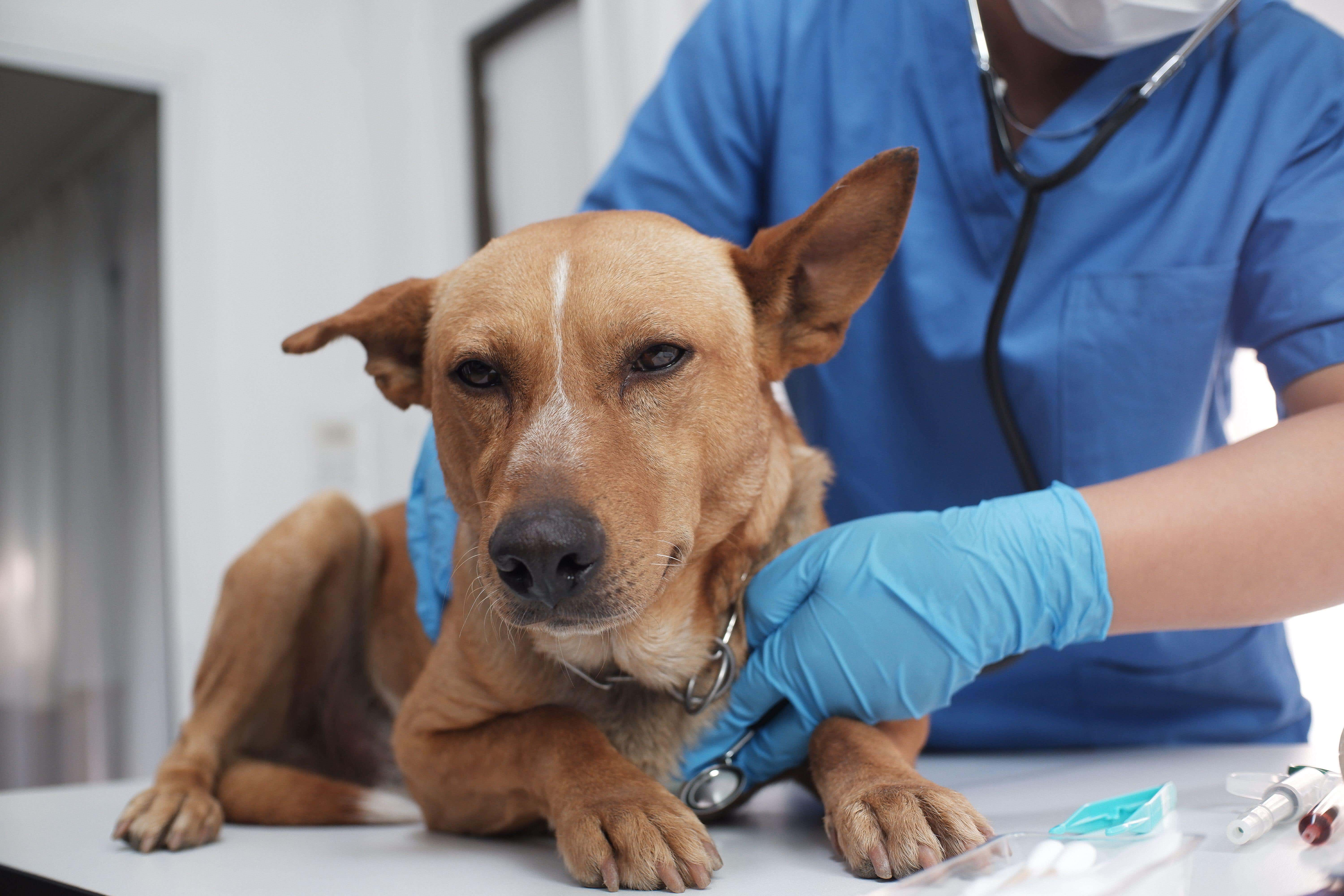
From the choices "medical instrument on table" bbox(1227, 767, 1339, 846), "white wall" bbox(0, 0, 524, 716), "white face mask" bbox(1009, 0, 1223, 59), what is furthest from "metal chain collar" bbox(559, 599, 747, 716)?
"white wall" bbox(0, 0, 524, 716)

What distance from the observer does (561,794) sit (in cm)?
89

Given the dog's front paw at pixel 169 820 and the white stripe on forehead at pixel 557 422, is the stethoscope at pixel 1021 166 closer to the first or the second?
the white stripe on forehead at pixel 557 422

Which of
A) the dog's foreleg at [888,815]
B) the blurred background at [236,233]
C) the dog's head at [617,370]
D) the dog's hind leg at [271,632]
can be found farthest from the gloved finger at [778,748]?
the blurred background at [236,233]

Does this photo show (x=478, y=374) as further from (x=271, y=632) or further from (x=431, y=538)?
(x=271, y=632)

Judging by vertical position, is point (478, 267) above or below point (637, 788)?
above

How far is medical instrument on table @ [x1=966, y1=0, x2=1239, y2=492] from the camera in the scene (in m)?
1.28

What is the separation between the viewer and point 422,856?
95cm

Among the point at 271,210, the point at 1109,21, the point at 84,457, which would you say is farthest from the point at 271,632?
the point at 84,457

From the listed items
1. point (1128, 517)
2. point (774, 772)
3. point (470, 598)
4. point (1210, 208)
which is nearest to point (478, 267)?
point (470, 598)

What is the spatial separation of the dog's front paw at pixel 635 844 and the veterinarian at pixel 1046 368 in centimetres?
24

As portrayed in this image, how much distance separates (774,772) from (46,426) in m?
5.34

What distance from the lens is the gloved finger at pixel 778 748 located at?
106 cm

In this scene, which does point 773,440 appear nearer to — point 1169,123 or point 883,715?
point 883,715

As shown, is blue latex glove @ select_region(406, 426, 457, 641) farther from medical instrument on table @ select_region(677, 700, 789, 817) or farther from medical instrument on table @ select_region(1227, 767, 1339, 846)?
medical instrument on table @ select_region(1227, 767, 1339, 846)
